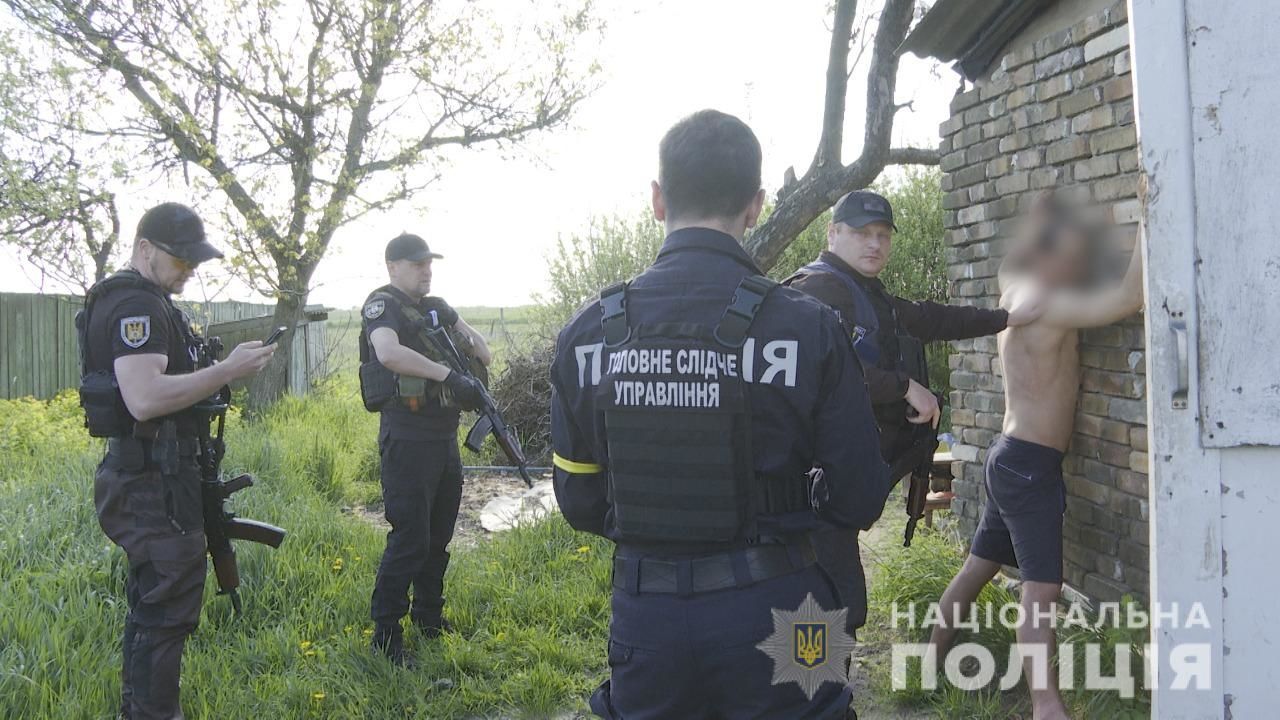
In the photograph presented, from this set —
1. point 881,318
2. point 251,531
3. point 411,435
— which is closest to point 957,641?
point 881,318

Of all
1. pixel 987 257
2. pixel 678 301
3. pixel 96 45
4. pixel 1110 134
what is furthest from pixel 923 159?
pixel 96 45

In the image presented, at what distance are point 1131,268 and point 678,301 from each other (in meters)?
2.03

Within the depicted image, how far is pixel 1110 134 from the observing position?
135 inches

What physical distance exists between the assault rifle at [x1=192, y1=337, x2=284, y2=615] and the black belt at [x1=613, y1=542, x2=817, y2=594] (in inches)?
84.0

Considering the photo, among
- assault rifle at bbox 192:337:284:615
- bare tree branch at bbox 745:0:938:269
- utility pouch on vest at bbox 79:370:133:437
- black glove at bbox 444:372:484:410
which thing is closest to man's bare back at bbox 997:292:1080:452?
black glove at bbox 444:372:484:410

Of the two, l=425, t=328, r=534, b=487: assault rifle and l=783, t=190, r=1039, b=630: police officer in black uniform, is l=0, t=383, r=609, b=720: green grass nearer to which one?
l=425, t=328, r=534, b=487: assault rifle

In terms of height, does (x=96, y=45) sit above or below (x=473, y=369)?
above

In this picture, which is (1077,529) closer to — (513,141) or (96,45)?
(513,141)

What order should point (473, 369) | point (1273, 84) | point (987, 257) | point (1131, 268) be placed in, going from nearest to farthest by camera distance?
1. point (1273, 84)
2. point (1131, 268)
3. point (987, 257)
4. point (473, 369)

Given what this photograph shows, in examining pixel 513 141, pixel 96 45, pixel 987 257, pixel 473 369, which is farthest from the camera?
pixel 513 141

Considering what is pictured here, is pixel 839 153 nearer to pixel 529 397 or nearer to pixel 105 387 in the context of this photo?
pixel 529 397

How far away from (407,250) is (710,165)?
2.67 metres

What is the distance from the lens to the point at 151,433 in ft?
10.3

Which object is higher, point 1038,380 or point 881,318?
point 881,318
